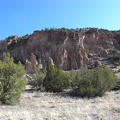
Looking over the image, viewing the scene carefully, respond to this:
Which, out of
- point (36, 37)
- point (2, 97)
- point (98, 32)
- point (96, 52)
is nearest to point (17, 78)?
point (2, 97)

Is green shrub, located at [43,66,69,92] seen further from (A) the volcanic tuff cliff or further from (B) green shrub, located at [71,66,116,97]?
(A) the volcanic tuff cliff

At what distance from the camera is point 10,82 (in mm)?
22516

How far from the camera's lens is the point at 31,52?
246 feet

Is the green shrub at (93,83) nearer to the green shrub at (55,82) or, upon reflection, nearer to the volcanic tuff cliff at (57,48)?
the green shrub at (55,82)

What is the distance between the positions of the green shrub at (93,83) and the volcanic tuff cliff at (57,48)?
102ft

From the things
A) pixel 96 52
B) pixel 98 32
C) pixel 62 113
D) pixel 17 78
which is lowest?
pixel 62 113

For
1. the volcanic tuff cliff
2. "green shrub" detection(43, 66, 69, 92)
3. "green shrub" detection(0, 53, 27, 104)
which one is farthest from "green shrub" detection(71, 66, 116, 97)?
the volcanic tuff cliff

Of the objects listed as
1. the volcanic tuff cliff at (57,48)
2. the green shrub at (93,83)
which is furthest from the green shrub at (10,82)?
the volcanic tuff cliff at (57,48)

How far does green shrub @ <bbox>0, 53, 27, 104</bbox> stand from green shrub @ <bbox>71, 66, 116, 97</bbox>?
376 inches

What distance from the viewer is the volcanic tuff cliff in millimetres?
69938

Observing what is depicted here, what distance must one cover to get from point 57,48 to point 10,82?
51.1 m

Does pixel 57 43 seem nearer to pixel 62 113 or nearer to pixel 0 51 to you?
pixel 0 51

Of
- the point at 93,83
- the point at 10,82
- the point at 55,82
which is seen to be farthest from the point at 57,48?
the point at 10,82

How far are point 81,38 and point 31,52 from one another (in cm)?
1688
